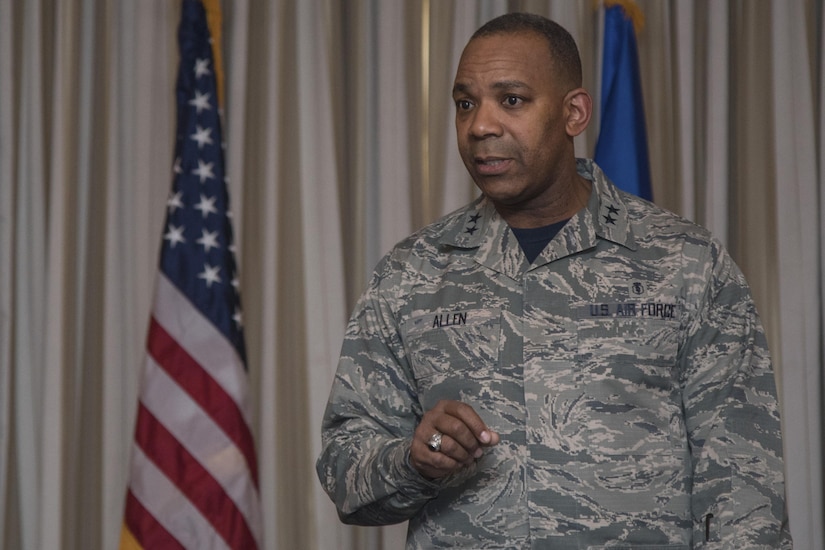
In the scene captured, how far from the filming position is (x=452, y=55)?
3.56 meters

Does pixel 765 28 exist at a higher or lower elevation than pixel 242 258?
higher

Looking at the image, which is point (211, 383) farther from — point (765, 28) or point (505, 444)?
point (765, 28)

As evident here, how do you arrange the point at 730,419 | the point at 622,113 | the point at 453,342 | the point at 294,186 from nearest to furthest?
the point at 730,419, the point at 453,342, the point at 622,113, the point at 294,186

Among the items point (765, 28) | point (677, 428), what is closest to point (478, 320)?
point (677, 428)

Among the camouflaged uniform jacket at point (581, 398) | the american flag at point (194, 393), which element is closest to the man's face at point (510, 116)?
the camouflaged uniform jacket at point (581, 398)

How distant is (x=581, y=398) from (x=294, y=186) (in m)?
1.89

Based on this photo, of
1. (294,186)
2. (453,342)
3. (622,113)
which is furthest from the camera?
(294,186)

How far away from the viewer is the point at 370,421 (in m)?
1.92

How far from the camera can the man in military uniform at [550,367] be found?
1762mm

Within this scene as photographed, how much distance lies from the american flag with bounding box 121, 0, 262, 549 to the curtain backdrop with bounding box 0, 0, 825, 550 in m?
0.48

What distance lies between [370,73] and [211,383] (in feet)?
4.15

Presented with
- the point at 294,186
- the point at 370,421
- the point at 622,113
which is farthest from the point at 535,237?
the point at 294,186

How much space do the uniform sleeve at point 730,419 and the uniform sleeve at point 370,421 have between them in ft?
1.50

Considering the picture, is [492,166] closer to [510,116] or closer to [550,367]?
[510,116]
